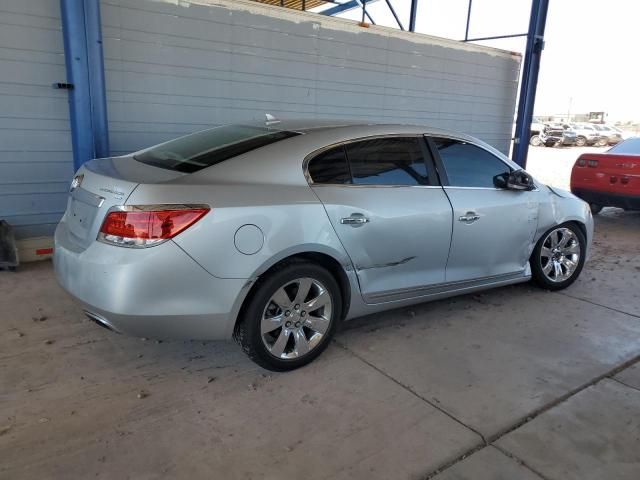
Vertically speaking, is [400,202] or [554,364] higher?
[400,202]

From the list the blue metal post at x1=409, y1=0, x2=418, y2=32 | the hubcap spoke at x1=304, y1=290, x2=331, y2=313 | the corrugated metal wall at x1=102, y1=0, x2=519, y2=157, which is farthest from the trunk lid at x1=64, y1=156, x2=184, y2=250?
the blue metal post at x1=409, y1=0, x2=418, y2=32

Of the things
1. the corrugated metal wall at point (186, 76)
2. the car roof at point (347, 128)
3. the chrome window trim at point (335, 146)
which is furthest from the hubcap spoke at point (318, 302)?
the corrugated metal wall at point (186, 76)

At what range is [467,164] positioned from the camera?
4.14 metres

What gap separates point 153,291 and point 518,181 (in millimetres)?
3078

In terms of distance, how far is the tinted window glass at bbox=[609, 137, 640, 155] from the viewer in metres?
8.46

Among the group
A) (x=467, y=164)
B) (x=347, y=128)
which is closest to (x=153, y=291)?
(x=347, y=128)

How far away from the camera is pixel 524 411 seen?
9.78 feet

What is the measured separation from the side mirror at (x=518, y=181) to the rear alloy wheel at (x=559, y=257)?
60cm

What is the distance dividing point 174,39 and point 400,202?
146 inches

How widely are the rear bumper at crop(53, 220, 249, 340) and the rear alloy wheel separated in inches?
121

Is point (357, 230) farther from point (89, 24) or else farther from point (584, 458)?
point (89, 24)

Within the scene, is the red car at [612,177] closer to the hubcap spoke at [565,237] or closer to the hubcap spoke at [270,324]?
the hubcap spoke at [565,237]

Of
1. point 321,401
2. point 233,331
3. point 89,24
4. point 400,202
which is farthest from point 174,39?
point 321,401

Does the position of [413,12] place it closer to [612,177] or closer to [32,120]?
[612,177]
